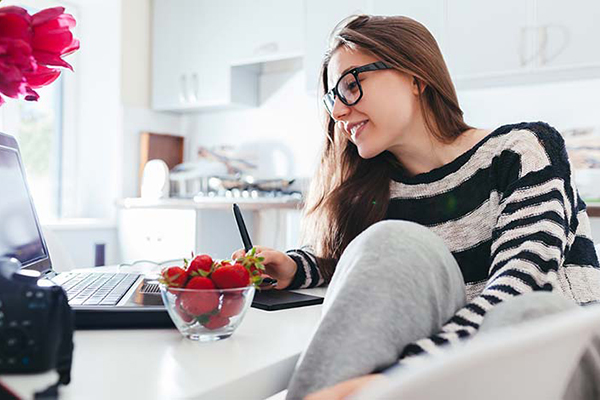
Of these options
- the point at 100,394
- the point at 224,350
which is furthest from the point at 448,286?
the point at 100,394

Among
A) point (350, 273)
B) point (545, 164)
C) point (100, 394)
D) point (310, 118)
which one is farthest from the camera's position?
point (310, 118)

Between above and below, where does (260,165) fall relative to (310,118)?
below

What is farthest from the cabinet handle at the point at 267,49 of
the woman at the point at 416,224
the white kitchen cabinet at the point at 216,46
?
the woman at the point at 416,224

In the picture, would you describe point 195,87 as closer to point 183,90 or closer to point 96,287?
point 183,90

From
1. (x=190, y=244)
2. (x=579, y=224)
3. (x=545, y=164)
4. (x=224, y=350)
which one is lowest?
(x=190, y=244)

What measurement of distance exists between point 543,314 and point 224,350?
33 cm

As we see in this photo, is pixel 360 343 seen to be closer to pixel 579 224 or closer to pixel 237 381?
pixel 237 381

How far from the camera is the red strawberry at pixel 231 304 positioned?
0.69 metres

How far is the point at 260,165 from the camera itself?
363 centimetres

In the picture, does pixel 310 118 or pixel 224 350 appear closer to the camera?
pixel 224 350

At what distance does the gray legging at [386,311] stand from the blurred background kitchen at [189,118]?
2.21m

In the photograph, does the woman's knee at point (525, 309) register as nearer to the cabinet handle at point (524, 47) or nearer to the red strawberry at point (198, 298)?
the red strawberry at point (198, 298)

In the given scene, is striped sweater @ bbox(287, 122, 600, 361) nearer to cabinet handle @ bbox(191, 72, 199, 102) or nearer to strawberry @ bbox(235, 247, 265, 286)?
strawberry @ bbox(235, 247, 265, 286)

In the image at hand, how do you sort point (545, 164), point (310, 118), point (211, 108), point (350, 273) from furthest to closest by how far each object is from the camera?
point (211, 108) → point (310, 118) → point (545, 164) → point (350, 273)
